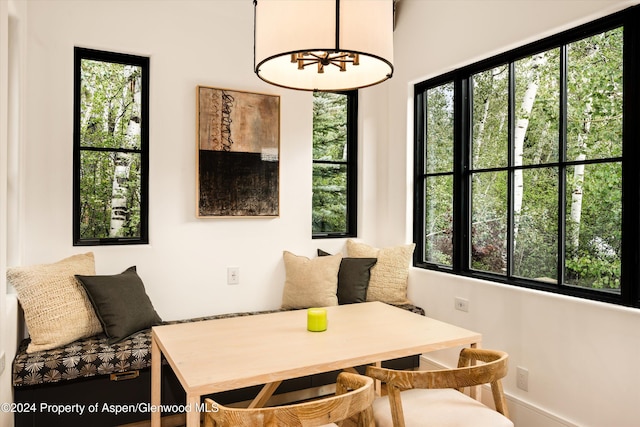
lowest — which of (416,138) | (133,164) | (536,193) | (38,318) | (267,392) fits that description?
(267,392)

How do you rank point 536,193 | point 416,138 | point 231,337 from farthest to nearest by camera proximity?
point 416,138 < point 536,193 < point 231,337

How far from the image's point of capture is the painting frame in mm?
3281

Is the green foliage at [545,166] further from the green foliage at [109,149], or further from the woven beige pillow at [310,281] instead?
the green foliage at [109,149]

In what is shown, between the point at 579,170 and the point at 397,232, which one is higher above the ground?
the point at 579,170

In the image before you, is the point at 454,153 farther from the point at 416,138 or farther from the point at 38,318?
the point at 38,318

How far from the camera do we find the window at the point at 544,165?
7.57ft

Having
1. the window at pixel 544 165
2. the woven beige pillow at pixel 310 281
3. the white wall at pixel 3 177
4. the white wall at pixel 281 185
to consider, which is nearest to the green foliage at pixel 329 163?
the white wall at pixel 281 185

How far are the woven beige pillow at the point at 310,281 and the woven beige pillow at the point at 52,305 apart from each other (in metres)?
1.33

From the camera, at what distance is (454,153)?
10.8 feet

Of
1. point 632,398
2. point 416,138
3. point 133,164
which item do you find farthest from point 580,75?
point 133,164

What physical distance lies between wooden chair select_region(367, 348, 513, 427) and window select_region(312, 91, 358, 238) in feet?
6.59

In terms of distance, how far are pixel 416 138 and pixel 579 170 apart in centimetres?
137

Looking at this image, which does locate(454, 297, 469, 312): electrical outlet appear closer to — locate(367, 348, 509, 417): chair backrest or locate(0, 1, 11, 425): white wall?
locate(367, 348, 509, 417): chair backrest

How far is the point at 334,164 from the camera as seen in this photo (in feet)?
12.9
